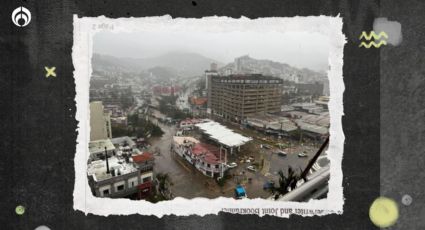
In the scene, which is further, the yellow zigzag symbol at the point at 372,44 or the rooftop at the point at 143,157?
the rooftop at the point at 143,157

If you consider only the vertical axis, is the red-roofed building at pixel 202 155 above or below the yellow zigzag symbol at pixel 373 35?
below

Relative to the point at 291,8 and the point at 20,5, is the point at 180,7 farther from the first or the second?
the point at 20,5

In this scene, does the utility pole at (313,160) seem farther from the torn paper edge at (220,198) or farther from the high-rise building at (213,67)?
the high-rise building at (213,67)

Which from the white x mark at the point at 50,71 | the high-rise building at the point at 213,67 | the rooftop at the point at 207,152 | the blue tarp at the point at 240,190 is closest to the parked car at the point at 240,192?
the blue tarp at the point at 240,190

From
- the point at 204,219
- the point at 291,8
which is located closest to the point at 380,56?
the point at 291,8

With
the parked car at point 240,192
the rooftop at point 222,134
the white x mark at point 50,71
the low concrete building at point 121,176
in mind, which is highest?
the white x mark at point 50,71
